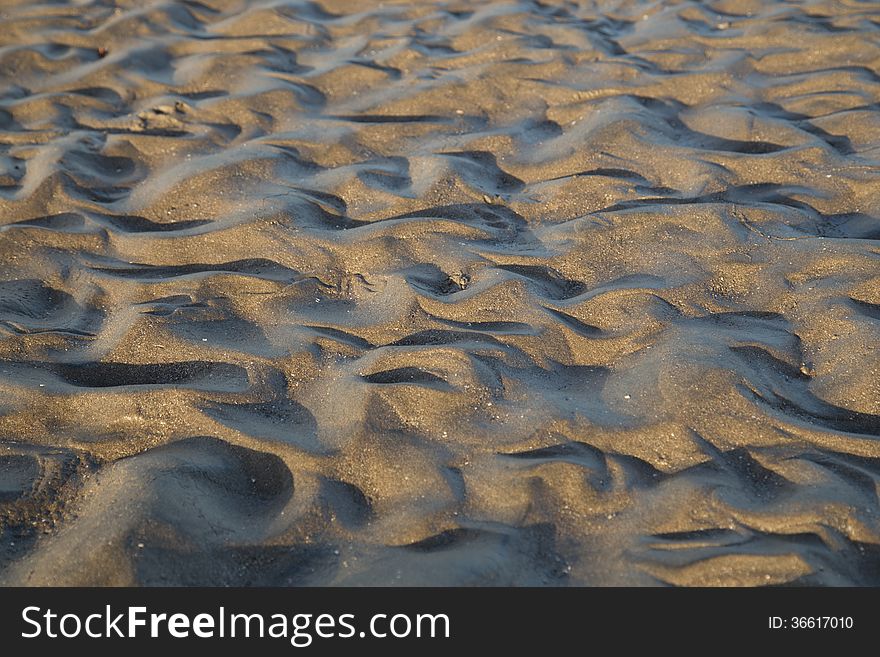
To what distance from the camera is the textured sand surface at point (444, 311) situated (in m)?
1.61

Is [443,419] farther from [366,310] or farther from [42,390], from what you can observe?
[42,390]

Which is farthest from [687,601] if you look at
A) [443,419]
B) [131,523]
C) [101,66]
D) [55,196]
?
[101,66]

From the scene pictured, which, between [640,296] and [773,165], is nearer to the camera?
[640,296]

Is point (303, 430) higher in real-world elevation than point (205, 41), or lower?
lower

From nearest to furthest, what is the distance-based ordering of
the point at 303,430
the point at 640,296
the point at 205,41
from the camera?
the point at 303,430 → the point at 640,296 → the point at 205,41

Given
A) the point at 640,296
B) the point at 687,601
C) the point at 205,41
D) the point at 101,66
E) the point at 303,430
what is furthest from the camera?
the point at 205,41

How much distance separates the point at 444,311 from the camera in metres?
2.19

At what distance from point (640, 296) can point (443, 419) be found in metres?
0.72

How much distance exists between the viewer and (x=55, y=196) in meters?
2.73

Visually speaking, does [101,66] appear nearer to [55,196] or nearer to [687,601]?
[55,196]

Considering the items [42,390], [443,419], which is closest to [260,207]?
[42,390]

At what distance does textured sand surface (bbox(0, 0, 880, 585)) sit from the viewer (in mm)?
1614

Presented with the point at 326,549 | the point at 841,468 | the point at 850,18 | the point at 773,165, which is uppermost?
the point at 850,18

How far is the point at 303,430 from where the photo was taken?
1.86 m
